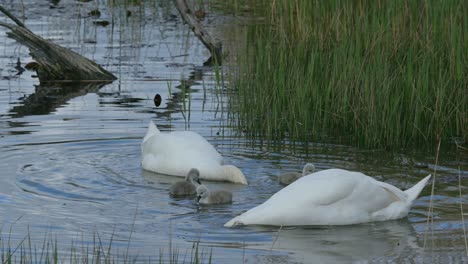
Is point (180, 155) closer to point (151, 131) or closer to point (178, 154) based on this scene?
point (178, 154)

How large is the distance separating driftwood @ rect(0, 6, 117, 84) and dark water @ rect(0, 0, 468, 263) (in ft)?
0.71

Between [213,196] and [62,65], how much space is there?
6431mm

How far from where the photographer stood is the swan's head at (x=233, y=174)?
8094mm

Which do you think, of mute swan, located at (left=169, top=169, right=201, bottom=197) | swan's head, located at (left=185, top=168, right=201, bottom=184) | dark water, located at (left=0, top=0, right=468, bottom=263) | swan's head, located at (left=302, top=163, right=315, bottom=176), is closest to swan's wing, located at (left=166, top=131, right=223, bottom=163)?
dark water, located at (left=0, top=0, right=468, bottom=263)

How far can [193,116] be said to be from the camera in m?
10.9

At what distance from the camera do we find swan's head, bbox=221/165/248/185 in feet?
26.6

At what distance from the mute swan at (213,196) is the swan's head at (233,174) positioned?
0.51 metres

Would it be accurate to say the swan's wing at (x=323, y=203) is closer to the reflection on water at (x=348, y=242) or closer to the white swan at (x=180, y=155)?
the reflection on water at (x=348, y=242)

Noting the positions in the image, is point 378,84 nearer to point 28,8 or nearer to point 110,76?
point 110,76

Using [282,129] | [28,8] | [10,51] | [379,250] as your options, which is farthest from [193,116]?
[28,8]

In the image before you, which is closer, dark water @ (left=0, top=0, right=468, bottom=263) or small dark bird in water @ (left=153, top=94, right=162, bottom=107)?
dark water @ (left=0, top=0, right=468, bottom=263)

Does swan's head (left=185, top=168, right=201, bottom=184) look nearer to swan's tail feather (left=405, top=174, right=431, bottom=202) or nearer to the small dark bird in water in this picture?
swan's tail feather (left=405, top=174, right=431, bottom=202)

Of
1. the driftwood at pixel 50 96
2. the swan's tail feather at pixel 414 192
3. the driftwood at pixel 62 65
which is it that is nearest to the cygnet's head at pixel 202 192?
the swan's tail feather at pixel 414 192

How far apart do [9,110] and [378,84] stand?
4.29 m
